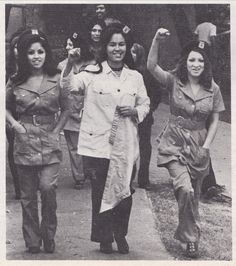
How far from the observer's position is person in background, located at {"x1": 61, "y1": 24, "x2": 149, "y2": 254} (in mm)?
3334

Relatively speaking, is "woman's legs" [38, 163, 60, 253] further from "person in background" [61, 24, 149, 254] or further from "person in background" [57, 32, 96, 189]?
"person in background" [57, 32, 96, 189]

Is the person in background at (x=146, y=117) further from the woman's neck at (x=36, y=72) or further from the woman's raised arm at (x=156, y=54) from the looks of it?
the woman's neck at (x=36, y=72)

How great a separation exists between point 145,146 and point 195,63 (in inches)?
53.2

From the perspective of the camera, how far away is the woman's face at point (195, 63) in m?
3.47

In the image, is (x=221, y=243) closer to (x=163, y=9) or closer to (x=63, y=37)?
(x=163, y=9)

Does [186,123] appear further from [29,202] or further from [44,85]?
[29,202]

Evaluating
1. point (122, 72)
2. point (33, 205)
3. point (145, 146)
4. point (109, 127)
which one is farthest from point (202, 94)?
point (145, 146)

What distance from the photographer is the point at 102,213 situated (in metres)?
3.38

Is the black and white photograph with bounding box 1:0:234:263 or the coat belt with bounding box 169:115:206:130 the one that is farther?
the coat belt with bounding box 169:115:206:130

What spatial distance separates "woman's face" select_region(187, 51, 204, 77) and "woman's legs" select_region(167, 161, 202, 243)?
20.0 inches

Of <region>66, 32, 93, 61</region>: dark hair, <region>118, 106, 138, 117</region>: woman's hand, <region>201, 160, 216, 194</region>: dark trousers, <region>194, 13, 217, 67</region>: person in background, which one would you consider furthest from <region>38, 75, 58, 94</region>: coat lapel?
<region>201, 160, 216, 194</region>: dark trousers

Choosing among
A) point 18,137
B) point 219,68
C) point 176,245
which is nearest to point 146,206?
point 176,245

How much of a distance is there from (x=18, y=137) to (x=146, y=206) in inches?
53.2
